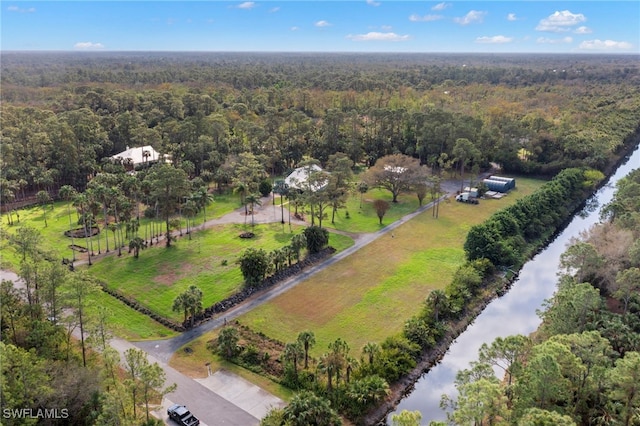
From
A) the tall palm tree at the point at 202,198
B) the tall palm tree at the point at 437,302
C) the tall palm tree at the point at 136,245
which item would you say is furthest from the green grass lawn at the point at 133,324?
the tall palm tree at the point at 437,302

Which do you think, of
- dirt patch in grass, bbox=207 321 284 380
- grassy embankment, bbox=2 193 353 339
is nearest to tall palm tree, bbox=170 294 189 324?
grassy embankment, bbox=2 193 353 339

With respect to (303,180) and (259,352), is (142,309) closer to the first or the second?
(259,352)

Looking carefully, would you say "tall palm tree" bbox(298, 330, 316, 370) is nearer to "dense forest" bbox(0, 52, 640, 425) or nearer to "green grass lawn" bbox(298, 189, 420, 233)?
"dense forest" bbox(0, 52, 640, 425)

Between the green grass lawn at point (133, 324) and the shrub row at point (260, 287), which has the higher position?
the shrub row at point (260, 287)

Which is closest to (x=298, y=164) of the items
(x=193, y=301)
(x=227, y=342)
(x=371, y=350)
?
(x=193, y=301)

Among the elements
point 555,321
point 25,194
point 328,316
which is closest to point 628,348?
point 555,321

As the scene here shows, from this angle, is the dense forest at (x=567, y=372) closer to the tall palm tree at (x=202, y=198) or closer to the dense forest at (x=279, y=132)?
the tall palm tree at (x=202, y=198)

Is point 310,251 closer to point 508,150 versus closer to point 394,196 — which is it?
point 394,196
